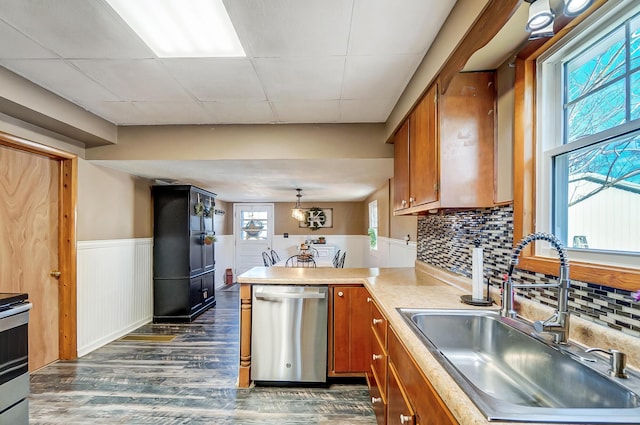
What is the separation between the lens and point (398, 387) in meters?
1.38

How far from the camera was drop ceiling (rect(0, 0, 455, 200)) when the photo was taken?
1.49 metres

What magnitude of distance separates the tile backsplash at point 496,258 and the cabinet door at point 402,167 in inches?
13.2

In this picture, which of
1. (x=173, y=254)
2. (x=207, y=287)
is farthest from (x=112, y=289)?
(x=207, y=287)

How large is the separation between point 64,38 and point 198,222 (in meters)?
3.24

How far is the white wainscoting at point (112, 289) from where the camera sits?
318 centimetres

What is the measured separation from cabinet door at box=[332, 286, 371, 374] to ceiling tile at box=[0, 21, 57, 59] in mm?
2437

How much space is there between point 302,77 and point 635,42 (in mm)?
1622

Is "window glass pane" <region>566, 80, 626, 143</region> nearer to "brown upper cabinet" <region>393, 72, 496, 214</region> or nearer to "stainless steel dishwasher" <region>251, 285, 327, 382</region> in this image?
"brown upper cabinet" <region>393, 72, 496, 214</region>

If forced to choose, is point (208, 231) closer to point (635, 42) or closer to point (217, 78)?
point (217, 78)

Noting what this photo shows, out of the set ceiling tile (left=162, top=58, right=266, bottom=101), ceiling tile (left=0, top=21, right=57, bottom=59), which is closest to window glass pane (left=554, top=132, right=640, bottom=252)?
ceiling tile (left=162, top=58, right=266, bottom=101)

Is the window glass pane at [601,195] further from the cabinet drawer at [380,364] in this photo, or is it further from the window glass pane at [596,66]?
the cabinet drawer at [380,364]

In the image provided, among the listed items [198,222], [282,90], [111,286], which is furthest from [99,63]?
[198,222]

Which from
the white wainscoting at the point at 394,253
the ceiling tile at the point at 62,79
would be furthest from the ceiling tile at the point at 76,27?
the white wainscoting at the point at 394,253

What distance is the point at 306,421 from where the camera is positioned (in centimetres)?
208
